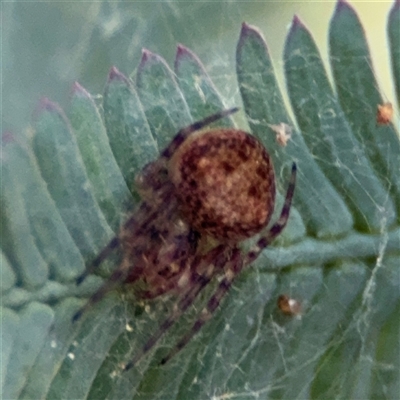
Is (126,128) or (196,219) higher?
(126,128)

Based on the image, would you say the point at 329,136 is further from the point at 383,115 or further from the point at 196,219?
the point at 196,219

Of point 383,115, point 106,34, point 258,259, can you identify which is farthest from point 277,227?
point 106,34

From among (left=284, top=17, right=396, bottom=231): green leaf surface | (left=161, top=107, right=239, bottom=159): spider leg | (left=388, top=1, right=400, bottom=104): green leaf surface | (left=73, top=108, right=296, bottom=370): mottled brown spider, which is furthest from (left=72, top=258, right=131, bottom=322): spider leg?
(left=388, top=1, right=400, bottom=104): green leaf surface

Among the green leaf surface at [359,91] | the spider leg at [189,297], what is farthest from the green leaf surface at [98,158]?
the green leaf surface at [359,91]

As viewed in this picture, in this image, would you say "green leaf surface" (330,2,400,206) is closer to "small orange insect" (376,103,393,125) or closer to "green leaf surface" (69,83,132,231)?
"small orange insect" (376,103,393,125)

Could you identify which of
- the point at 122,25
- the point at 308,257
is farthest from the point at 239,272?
the point at 122,25

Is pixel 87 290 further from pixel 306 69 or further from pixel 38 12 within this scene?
pixel 38 12

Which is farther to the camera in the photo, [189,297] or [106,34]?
[106,34]
